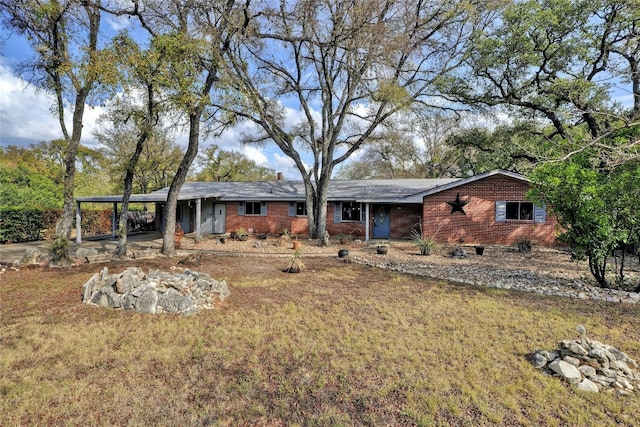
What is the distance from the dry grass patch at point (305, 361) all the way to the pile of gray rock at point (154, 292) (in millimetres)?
269

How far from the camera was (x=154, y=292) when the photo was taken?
580 cm

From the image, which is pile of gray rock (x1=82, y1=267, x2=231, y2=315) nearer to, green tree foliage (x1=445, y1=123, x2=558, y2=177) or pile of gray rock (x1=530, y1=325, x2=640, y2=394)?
pile of gray rock (x1=530, y1=325, x2=640, y2=394)

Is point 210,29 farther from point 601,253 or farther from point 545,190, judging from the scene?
point 601,253

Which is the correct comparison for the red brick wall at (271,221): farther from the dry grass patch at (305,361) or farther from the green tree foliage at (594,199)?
the green tree foliage at (594,199)

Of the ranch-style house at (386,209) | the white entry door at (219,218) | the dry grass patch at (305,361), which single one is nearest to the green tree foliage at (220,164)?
the ranch-style house at (386,209)

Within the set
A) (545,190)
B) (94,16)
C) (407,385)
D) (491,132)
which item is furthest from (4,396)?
(491,132)

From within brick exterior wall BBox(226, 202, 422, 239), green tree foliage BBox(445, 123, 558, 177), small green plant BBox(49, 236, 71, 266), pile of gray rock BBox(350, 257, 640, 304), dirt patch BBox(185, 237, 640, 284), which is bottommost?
pile of gray rock BBox(350, 257, 640, 304)

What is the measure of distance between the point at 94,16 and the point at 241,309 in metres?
10.7

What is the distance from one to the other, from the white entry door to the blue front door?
9.52 metres

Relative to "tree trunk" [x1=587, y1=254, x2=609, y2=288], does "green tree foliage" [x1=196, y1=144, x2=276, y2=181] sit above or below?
above

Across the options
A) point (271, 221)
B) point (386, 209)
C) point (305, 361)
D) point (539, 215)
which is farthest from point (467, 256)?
point (271, 221)

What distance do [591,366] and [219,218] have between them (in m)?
18.7

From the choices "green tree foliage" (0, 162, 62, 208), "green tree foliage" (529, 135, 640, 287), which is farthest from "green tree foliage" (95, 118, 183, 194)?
"green tree foliage" (529, 135, 640, 287)

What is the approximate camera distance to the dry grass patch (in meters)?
3.02
